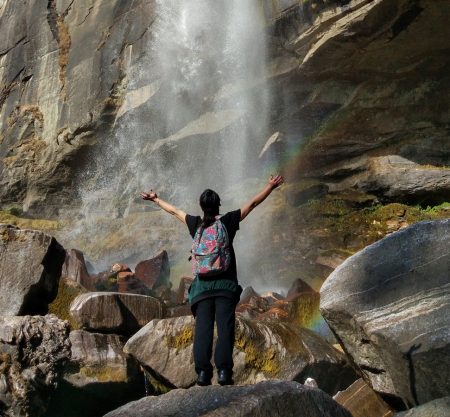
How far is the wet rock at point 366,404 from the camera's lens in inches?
191

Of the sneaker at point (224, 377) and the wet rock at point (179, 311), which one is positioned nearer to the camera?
the sneaker at point (224, 377)

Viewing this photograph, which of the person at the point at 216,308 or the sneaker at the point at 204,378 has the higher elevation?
the person at the point at 216,308

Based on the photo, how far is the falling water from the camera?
17.4 meters

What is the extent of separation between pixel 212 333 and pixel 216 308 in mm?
182

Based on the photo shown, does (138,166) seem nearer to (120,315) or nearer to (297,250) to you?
(297,250)

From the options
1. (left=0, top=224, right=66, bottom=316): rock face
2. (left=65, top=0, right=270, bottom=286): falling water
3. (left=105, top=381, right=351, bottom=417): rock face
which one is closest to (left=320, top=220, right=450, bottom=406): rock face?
(left=105, top=381, right=351, bottom=417): rock face

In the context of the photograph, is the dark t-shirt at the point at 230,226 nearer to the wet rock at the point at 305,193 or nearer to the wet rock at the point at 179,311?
the wet rock at the point at 179,311

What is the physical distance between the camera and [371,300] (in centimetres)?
482

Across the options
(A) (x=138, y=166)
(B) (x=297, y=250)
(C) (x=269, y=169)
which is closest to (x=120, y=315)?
(B) (x=297, y=250)

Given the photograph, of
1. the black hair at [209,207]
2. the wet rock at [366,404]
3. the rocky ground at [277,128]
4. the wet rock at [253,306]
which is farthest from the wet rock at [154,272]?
the black hair at [209,207]

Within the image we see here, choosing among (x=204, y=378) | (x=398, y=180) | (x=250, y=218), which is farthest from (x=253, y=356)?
(x=250, y=218)

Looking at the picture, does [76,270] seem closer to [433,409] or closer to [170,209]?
[170,209]

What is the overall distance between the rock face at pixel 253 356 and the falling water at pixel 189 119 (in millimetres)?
10900

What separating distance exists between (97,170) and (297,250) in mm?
8302
